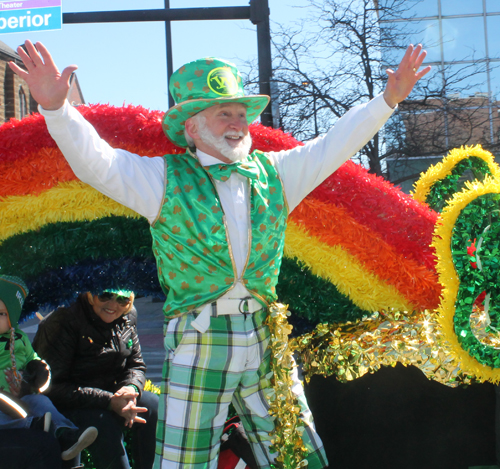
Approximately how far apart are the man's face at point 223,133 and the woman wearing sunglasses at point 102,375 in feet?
3.18

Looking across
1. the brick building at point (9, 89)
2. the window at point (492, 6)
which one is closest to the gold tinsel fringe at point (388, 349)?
the window at point (492, 6)

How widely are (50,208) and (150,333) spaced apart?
7367mm

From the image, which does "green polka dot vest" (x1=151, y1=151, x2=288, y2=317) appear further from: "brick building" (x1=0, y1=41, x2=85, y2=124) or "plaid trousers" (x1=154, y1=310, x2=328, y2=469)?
"brick building" (x1=0, y1=41, x2=85, y2=124)

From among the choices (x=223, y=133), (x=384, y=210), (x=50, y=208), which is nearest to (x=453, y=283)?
(x=384, y=210)

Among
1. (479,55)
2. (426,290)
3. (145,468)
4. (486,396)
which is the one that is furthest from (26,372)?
(479,55)

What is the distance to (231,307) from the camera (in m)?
1.88

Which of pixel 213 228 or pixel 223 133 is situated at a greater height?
pixel 223 133

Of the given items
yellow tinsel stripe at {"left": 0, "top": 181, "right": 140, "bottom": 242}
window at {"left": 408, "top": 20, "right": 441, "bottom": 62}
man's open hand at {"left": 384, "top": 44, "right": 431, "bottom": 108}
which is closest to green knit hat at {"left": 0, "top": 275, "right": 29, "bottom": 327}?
yellow tinsel stripe at {"left": 0, "top": 181, "right": 140, "bottom": 242}

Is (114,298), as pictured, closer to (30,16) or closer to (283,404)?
(283,404)

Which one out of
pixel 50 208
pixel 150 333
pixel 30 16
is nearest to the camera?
pixel 50 208

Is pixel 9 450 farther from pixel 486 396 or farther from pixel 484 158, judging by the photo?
pixel 484 158

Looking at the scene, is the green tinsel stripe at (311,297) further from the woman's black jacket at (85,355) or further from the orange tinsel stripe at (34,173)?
the woman's black jacket at (85,355)

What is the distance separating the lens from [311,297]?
221 centimetres

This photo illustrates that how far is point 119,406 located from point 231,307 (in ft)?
3.77
